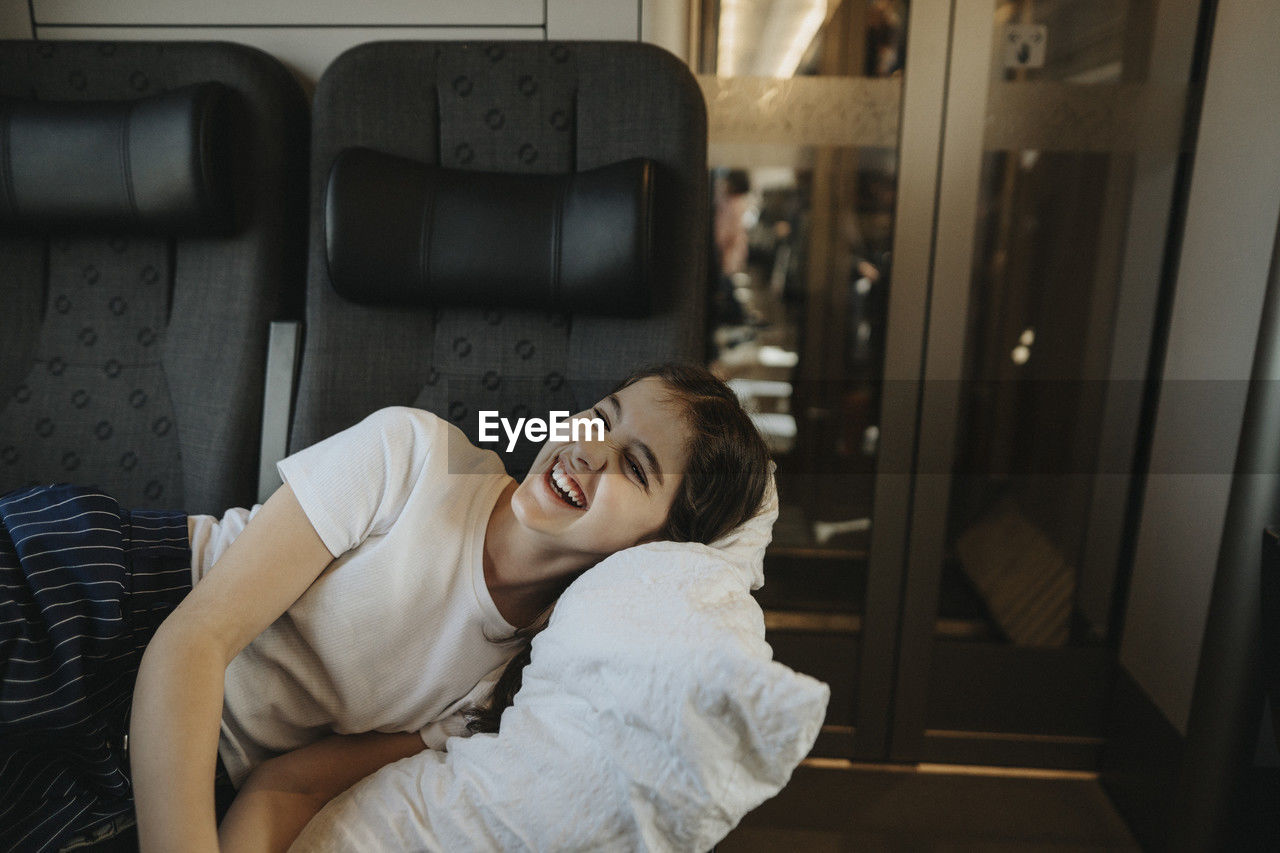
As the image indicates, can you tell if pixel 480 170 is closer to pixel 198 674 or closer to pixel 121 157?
pixel 121 157

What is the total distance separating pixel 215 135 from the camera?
115 centimetres

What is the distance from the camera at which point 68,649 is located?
79cm

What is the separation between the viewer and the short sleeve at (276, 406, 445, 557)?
87cm

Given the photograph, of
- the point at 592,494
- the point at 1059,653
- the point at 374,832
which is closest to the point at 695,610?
the point at 592,494

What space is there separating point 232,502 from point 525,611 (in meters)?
0.58

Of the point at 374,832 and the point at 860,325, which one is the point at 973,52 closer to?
the point at 860,325

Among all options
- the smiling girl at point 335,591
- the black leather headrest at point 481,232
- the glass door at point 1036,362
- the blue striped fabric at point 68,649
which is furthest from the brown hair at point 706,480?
the glass door at point 1036,362

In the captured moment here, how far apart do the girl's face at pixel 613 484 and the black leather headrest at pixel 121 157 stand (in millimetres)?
761

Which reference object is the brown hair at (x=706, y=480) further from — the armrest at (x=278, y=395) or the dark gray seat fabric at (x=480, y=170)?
the armrest at (x=278, y=395)

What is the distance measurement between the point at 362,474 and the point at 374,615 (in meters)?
0.17

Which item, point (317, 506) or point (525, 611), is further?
point (525, 611)

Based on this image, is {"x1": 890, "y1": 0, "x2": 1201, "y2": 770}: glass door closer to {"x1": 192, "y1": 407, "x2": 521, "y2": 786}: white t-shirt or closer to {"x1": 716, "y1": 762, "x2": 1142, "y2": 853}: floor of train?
{"x1": 716, "y1": 762, "x2": 1142, "y2": 853}: floor of train

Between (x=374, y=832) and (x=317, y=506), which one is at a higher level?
(x=317, y=506)

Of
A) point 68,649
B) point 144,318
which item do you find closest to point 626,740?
point 68,649
